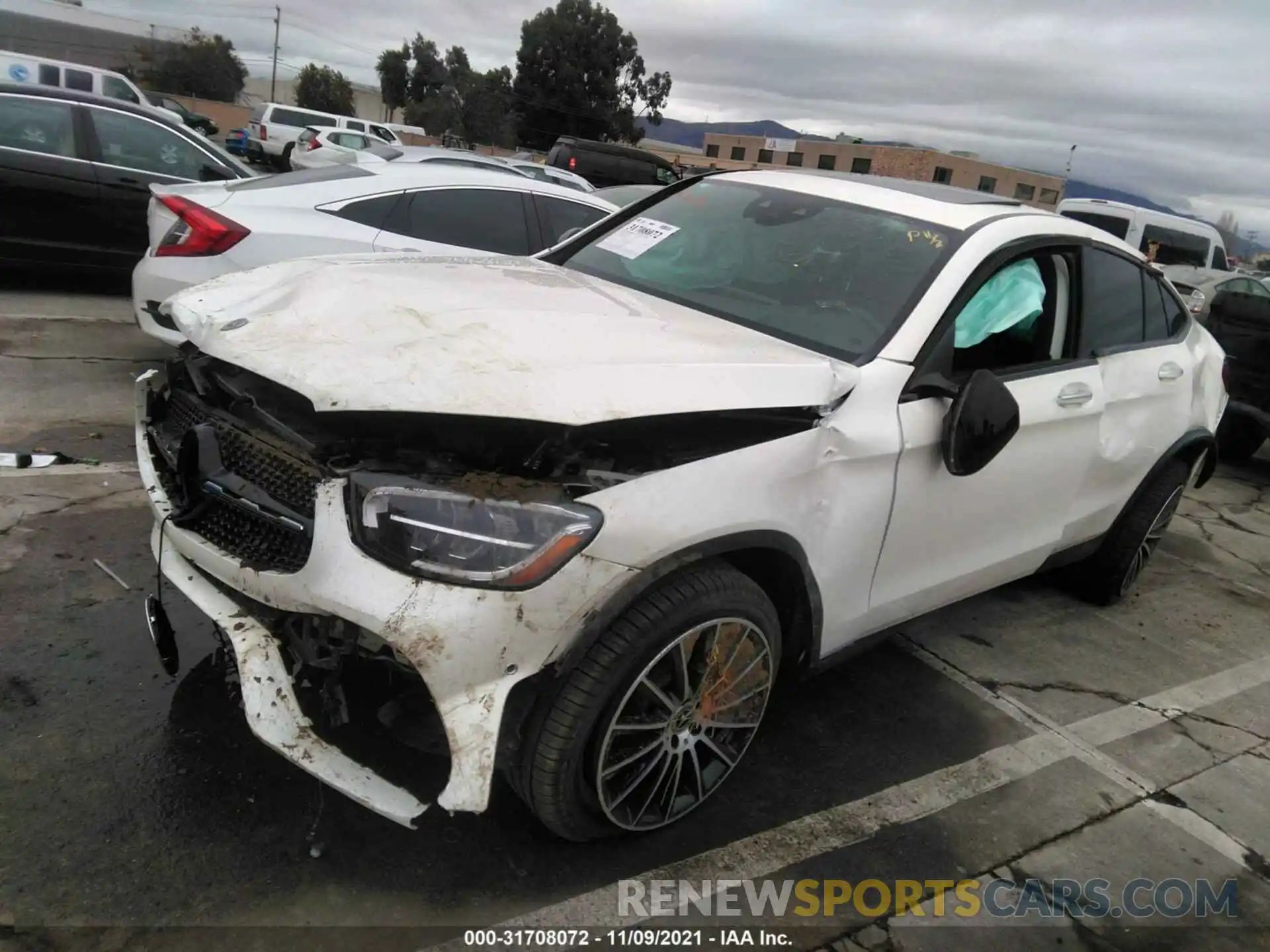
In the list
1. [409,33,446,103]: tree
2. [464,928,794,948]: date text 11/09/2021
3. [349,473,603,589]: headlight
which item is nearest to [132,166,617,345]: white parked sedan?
[349,473,603,589]: headlight

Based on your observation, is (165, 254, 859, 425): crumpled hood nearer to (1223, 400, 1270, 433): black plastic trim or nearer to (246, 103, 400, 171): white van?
(1223, 400, 1270, 433): black plastic trim

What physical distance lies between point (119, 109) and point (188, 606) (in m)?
5.49

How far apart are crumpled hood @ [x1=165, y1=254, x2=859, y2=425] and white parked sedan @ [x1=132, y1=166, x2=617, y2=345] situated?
2.35m

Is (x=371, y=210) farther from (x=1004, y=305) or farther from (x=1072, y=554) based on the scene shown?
(x=1072, y=554)

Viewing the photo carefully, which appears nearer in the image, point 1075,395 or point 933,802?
point 933,802

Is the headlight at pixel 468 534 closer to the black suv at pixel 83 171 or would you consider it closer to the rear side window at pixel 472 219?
the rear side window at pixel 472 219

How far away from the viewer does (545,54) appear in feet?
165

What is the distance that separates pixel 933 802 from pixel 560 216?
183 inches

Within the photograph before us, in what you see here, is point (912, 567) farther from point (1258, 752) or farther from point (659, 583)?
point (1258, 752)

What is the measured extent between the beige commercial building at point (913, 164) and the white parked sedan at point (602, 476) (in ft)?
168

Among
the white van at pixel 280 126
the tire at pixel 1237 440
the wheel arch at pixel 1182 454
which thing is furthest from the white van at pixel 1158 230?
the white van at pixel 280 126

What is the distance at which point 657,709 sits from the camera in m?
2.30

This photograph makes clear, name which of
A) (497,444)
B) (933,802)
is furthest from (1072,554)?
(497,444)

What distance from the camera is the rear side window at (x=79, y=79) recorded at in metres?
18.1
